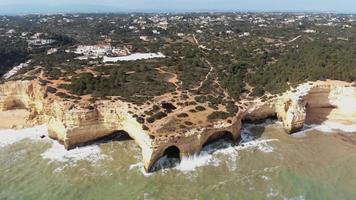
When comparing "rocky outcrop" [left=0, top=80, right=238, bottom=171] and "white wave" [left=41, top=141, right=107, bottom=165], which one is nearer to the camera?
"rocky outcrop" [left=0, top=80, right=238, bottom=171]

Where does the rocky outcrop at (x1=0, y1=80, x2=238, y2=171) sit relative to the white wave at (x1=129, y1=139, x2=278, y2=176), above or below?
above

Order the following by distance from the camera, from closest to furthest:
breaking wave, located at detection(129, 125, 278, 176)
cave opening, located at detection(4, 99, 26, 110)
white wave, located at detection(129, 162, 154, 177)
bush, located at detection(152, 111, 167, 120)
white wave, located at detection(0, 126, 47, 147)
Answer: white wave, located at detection(129, 162, 154, 177) < breaking wave, located at detection(129, 125, 278, 176) < bush, located at detection(152, 111, 167, 120) < white wave, located at detection(0, 126, 47, 147) < cave opening, located at detection(4, 99, 26, 110)

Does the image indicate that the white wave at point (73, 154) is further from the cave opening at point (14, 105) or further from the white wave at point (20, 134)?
the cave opening at point (14, 105)

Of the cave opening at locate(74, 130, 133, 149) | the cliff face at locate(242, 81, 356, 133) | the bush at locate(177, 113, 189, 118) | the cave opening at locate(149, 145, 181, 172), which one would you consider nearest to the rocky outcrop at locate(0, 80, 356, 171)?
the cliff face at locate(242, 81, 356, 133)

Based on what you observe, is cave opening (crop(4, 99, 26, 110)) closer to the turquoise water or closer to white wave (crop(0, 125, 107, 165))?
white wave (crop(0, 125, 107, 165))

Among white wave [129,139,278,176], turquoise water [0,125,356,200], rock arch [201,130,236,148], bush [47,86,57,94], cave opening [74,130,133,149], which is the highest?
bush [47,86,57,94]

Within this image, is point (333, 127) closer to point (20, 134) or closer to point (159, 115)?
point (159, 115)

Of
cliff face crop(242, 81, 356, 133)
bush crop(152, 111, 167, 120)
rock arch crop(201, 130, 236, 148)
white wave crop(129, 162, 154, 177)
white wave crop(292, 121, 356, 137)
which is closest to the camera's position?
white wave crop(129, 162, 154, 177)

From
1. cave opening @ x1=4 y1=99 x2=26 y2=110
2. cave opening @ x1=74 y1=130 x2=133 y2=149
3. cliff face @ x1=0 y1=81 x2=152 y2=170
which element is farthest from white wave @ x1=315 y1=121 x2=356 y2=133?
cave opening @ x1=4 y1=99 x2=26 y2=110
